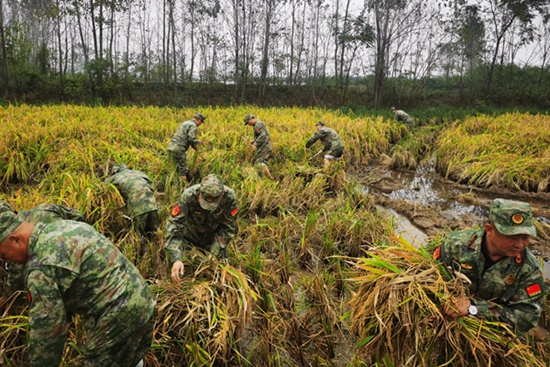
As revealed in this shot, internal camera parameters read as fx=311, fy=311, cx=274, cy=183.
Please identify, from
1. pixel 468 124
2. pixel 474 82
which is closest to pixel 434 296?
pixel 468 124

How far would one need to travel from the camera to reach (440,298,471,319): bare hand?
1.78 metres

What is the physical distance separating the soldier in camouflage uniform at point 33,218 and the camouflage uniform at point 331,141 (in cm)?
557

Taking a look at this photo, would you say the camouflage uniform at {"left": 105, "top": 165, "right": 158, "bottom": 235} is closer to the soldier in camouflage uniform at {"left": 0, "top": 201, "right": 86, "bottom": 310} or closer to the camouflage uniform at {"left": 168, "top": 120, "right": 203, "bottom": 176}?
the soldier in camouflage uniform at {"left": 0, "top": 201, "right": 86, "bottom": 310}

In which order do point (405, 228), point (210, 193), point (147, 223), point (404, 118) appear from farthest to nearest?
point (404, 118)
point (405, 228)
point (147, 223)
point (210, 193)

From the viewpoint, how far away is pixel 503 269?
1.89m

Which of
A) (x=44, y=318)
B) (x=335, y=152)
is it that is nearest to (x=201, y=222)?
(x=44, y=318)

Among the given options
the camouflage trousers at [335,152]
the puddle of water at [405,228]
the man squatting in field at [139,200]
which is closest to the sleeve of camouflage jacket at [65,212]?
the man squatting in field at [139,200]

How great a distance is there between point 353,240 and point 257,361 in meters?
2.08

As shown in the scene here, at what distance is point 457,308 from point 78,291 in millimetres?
2044

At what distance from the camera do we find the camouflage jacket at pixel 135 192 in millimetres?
3562

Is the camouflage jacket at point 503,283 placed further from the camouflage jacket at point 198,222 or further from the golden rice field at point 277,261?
the camouflage jacket at point 198,222

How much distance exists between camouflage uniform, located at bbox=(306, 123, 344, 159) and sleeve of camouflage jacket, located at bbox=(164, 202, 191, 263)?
485 cm

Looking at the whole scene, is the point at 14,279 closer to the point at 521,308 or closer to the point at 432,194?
the point at 521,308

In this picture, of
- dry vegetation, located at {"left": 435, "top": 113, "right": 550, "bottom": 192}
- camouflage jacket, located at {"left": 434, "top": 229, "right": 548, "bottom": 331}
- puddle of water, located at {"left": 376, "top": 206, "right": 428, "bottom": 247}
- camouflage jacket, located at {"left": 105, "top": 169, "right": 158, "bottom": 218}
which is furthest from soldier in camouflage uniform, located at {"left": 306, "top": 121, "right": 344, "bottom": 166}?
Result: camouflage jacket, located at {"left": 434, "top": 229, "right": 548, "bottom": 331}
